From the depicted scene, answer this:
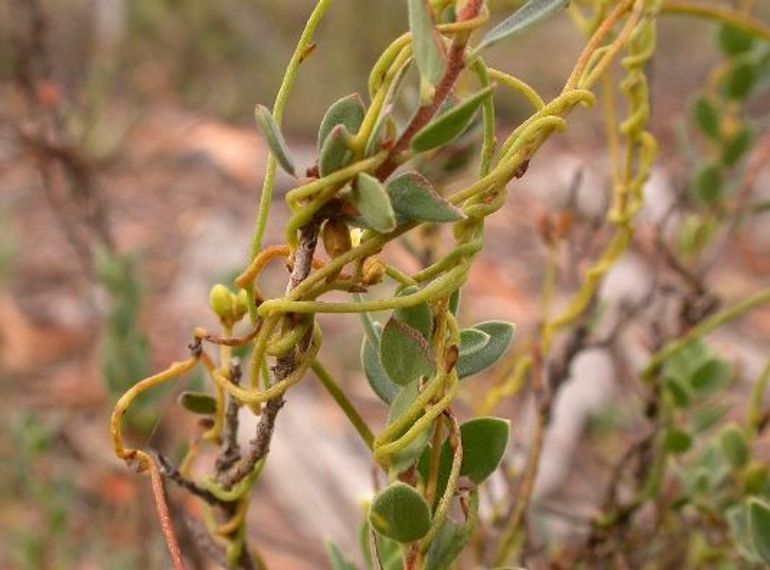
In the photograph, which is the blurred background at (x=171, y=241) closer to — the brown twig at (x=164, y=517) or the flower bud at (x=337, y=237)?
the brown twig at (x=164, y=517)

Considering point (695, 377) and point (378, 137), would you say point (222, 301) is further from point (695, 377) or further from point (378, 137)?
point (695, 377)

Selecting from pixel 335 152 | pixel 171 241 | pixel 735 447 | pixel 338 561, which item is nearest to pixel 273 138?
pixel 335 152

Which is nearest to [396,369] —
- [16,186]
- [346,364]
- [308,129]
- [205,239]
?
[346,364]

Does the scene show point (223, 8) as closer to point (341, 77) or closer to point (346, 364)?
point (341, 77)

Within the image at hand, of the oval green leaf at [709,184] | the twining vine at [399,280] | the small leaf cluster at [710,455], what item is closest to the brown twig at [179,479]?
the twining vine at [399,280]

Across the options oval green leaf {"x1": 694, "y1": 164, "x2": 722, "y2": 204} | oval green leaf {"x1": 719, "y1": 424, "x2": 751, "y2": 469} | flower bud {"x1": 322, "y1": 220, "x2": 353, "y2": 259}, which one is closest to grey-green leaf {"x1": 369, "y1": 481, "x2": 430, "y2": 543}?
flower bud {"x1": 322, "y1": 220, "x2": 353, "y2": 259}

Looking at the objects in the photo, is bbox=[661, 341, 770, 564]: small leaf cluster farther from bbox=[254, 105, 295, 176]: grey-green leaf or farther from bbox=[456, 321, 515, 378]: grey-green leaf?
bbox=[254, 105, 295, 176]: grey-green leaf

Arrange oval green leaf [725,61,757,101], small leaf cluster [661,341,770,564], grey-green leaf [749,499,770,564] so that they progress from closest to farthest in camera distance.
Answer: grey-green leaf [749,499,770,564], small leaf cluster [661,341,770,564], oval green leaf [725,61,757,101]
